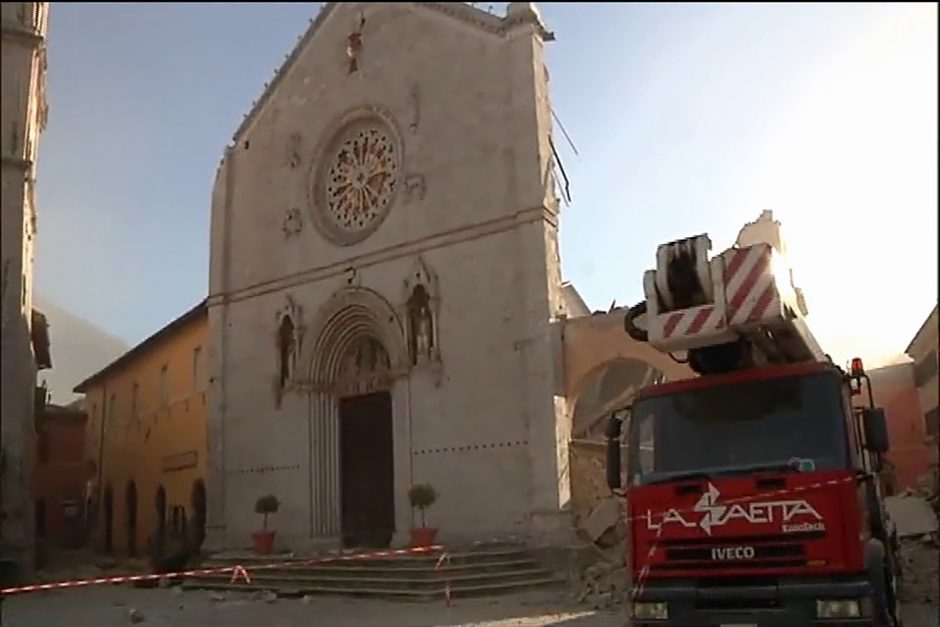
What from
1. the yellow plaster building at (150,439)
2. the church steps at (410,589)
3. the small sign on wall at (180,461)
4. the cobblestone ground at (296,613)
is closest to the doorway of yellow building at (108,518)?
the yellow plaster building at (150,439)

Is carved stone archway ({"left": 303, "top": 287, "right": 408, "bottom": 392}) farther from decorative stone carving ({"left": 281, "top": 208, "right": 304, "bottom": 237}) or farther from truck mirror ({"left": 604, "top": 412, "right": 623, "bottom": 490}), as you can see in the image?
truck mirror ({"left": 604, "top": 412, "right": 623, "bottom": 490})

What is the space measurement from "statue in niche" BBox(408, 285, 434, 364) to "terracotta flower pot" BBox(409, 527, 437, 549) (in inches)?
136

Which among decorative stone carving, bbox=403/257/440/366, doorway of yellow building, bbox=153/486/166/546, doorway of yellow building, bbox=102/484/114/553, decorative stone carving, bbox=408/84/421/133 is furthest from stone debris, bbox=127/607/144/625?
doorway of yellow building, bbox=102/484/114/553

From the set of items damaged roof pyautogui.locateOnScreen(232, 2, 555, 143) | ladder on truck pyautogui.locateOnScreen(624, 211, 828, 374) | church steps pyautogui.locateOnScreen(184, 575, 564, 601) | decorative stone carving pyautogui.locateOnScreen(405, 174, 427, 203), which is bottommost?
church steps pyautogui.locateOnScreen(184, 575, 564, 601)

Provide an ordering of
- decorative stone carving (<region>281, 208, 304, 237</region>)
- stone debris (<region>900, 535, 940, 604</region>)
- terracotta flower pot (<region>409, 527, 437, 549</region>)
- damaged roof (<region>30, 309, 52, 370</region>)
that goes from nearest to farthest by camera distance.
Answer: stone debris (<region>900, 535, 940, 604</region>) < terracotta flower pot (<region>409, 527, 437, 549</region>) < damaged roof (<region>30, 309, 52, 370</region>) < decorative stone carving (<region>281, 208, 304, 237</region>)

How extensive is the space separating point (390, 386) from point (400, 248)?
292 cm

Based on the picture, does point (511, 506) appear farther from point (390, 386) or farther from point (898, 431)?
point (898, 431)

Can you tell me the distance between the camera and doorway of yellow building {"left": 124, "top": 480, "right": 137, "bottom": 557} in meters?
28.6

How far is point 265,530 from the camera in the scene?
19625 mm

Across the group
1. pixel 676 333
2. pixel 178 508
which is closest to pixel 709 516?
pixel 676 333

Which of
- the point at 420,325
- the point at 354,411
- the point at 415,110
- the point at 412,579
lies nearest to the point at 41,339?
the point at 354,411

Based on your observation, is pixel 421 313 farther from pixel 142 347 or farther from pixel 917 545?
pixel 142 347

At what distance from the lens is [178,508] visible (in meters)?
Result: 25.0

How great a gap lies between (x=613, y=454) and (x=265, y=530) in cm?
1331
